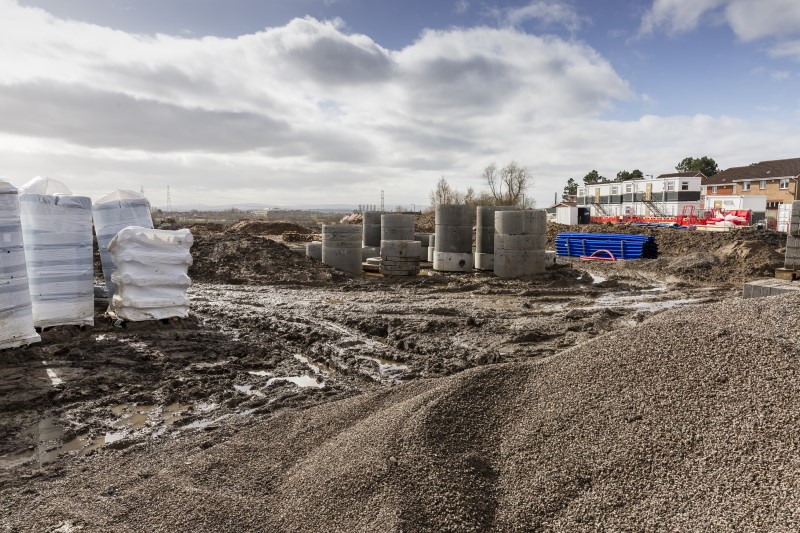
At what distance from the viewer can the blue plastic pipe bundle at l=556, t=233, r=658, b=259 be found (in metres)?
18.5

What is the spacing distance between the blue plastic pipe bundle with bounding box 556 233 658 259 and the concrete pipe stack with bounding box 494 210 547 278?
534 centimetres

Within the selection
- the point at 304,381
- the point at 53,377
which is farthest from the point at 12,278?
the point at 304,381

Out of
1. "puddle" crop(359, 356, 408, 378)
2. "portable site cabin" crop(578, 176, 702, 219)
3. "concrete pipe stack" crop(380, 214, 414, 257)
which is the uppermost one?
"portable site cabin" crop(578, 176, 702, 219)

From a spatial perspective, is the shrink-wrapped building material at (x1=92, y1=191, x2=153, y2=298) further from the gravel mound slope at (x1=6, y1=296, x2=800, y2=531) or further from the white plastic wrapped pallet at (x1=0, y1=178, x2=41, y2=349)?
the gravel mound slope at (x1=6, y1=296, x2=800, y2=531)

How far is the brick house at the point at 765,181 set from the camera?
44.3 m

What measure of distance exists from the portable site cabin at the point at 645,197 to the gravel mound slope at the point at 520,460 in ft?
131

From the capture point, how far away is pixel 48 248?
7309 millimetres

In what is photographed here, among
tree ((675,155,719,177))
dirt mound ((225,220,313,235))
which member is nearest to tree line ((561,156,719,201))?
tree ((675,155,719,177))

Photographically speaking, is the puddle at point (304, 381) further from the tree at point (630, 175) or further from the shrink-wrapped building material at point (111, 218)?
the tree at point (630, 175)

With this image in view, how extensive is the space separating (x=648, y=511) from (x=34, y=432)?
203 inches

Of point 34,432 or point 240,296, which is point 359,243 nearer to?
point 240,296

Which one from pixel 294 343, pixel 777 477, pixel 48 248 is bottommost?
pixel 294 343

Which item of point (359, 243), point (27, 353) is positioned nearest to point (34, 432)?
point (27, 353)

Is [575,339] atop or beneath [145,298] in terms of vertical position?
beneath
